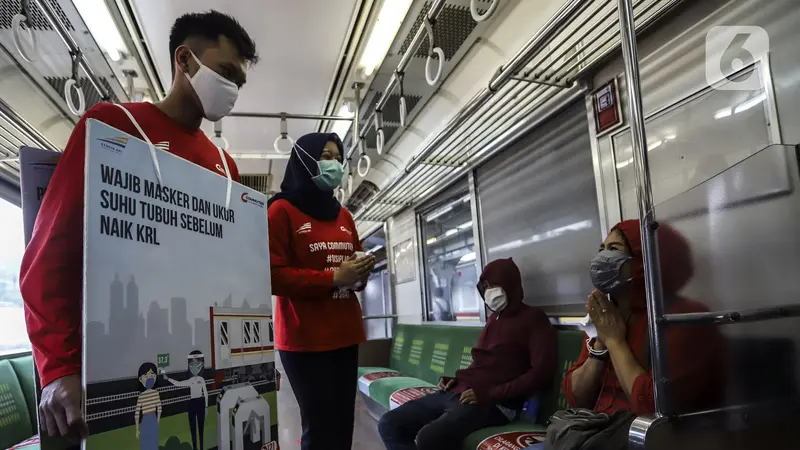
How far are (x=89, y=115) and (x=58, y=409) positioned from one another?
20.8 inches

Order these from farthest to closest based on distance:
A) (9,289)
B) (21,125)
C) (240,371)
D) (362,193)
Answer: (362,193) → (9,289) → (21,125) → (240,371)

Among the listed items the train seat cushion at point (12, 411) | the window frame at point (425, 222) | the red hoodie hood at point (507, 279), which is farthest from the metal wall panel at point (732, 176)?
the train seat cushion at point (12, 411)

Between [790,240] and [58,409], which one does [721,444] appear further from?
[58,409]

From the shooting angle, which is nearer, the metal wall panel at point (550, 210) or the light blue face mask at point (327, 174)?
the light blue face mask at point (327, 174)

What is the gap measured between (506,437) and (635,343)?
823mm

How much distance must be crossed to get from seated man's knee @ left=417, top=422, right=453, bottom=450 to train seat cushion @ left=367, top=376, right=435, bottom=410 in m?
1.15

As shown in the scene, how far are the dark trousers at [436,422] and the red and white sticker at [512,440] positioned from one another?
0.59ft

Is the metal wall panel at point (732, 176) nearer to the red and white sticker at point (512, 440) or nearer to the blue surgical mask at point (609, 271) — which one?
the blue surgical mask at point (609, 271)

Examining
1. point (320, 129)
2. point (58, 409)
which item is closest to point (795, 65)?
point (58, 409)

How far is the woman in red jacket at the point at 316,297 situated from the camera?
1.46m

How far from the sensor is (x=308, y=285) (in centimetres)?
146

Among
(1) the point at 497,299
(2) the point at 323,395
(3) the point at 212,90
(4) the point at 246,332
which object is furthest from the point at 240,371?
(1) the point at 497,299

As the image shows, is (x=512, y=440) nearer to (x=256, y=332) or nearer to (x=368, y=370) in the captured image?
(x=256, y=332)

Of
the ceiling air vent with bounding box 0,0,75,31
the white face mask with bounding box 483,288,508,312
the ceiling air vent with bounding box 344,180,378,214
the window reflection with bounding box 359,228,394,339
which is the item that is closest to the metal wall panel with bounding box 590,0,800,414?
the white face mask with bounding box 483,288,508,312
